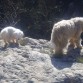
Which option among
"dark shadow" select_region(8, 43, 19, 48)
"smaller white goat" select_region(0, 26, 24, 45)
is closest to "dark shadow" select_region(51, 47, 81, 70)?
"dark shadow" select_region(8, 43, 19, 48)

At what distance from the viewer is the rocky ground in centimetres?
796

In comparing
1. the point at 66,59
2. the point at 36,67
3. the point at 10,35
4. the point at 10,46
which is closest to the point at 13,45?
the point at 10,46

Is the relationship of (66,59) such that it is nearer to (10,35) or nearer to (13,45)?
(13,45)

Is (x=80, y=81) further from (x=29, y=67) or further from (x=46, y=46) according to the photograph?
(x=46, y=46)

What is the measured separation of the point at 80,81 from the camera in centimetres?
811

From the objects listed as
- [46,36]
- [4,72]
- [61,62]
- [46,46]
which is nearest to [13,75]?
[4,72]

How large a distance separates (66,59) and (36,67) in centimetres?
90

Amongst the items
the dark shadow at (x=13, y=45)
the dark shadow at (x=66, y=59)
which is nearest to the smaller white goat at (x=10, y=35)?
the dark shadow at (x=13, y=45)

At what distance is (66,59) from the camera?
29.0 ft

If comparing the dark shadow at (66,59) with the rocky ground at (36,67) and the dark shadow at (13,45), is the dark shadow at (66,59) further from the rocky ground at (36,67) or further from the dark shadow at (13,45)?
the dark shadow at (13,45)

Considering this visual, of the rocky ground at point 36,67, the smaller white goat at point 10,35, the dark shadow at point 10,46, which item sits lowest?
the rocky ground at point 36,67

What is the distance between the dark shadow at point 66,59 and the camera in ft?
27.9

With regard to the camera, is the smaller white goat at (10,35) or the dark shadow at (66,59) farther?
the smaller white goat at (10,35)

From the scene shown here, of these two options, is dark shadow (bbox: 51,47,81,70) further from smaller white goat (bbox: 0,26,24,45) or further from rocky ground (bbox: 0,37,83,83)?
smaller white goat (bbox: 0,26,24,45)
